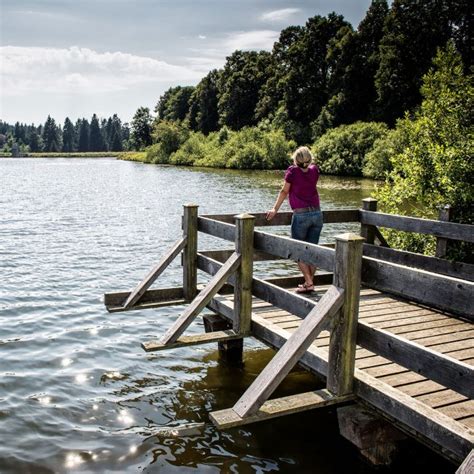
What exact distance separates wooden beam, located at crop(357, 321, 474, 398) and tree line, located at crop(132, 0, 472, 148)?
39287 mm

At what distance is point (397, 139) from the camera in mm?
45531

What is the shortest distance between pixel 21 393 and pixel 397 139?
42.5 m

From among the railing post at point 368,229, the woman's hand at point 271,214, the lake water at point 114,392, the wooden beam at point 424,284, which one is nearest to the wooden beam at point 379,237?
the railing post at point 368,229

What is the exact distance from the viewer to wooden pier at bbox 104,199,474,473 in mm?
4359

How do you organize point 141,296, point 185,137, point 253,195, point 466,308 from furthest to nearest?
point 185,137, point 253,195, point 141,296, point 466,308

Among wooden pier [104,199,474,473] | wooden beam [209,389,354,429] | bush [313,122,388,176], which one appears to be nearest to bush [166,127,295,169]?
bush [313,122,388,176]

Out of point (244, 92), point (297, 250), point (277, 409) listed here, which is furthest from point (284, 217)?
point (244, 92)

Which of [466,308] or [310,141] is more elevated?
[310,141]

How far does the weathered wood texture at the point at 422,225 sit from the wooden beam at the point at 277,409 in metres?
3.49

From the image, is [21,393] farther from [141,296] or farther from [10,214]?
[10,214]

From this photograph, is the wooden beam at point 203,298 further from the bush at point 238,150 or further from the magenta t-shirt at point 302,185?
the bush at point 238,150

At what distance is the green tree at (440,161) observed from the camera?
9.78m

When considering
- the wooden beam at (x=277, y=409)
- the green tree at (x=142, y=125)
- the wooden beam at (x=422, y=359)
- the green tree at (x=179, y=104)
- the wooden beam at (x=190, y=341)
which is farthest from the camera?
the green tree at (x=142, y=125)

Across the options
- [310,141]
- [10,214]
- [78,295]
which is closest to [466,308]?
[78,295]
